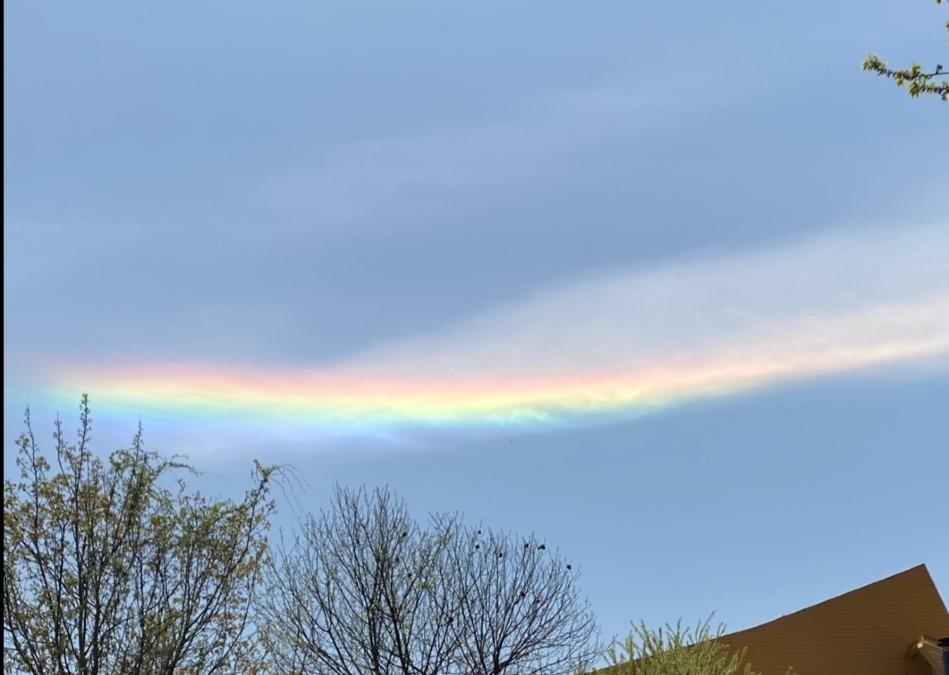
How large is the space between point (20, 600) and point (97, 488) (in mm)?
1709

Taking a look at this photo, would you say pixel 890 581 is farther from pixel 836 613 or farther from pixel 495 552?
pixel 495 552

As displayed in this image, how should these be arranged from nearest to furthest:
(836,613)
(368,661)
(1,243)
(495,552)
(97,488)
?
1. (1,243)
2. (97,488)
3. (368,661)
4. (495,552)
5. (836,613)

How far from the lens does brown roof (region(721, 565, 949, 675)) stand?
2659cm

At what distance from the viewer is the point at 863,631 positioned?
1075 inches

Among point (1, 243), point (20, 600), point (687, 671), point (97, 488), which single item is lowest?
point (687, 671)

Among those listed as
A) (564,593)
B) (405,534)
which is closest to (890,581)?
(564,593)

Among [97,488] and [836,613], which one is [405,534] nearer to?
[97,488]

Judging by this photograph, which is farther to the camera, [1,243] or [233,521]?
[233,521]

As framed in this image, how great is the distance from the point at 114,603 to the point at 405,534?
889 centimetres

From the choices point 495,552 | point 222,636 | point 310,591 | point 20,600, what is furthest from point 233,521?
point 495,552

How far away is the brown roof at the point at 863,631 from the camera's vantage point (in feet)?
87.2

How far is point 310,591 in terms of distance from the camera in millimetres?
21438

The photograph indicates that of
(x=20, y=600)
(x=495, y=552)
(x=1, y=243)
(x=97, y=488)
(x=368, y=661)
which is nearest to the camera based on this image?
(x=1, y=243)

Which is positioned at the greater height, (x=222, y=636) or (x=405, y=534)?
(x=405, y=534)
